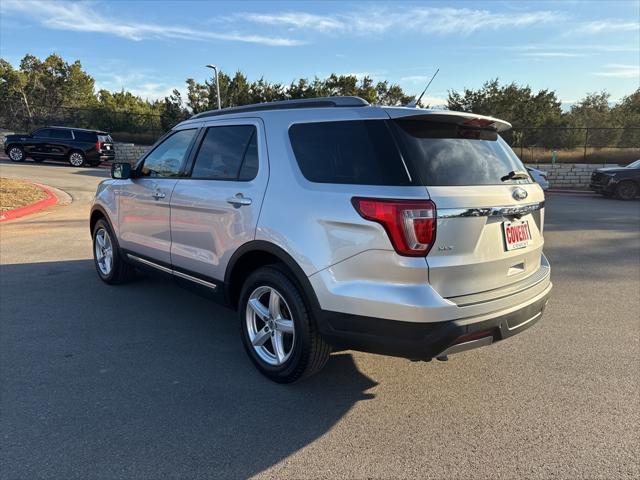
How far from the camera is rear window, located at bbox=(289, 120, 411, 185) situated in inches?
108

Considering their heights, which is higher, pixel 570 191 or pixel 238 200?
A: pixel 238 200

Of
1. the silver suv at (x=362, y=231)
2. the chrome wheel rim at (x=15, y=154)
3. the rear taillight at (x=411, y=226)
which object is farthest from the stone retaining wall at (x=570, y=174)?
the chrome wheel rim at (x=15, y=154)

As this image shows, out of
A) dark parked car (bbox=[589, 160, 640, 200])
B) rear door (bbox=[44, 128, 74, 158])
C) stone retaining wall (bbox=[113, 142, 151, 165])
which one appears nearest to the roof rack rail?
dark parked car (bbox=[589, 160, 640, 200])

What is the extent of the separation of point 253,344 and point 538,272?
2.17 metres

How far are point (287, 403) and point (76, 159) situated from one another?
22649 millimetres

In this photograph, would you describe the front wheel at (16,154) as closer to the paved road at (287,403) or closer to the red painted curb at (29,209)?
the red painted curb at (29,209)

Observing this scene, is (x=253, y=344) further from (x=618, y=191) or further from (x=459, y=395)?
(x=618, y=191)

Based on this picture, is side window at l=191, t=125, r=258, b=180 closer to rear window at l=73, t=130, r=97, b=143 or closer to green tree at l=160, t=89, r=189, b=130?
rear window at l=73, t=130, r=97, b=143

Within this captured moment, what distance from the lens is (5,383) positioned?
3.35 meters

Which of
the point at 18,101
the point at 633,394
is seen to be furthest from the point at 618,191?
the point at 18,101

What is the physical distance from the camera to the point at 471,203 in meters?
2.72

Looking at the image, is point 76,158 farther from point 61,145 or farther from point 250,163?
point 250,163

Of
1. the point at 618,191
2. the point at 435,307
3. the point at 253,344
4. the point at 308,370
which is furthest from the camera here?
the point at 618,191

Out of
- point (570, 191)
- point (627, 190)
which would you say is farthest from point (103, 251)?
point (570, 191)
